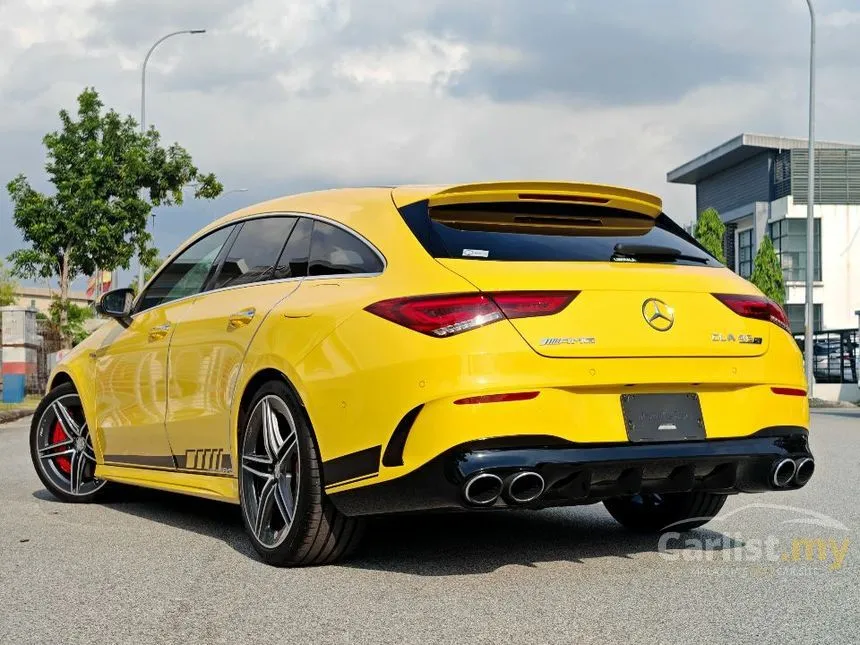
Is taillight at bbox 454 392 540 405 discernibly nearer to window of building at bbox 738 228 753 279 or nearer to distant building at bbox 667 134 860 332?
distant building at bbox 667 134 860 332

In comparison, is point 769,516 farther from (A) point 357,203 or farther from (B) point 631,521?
(A) point 357,203

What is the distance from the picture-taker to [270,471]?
18.3 feet

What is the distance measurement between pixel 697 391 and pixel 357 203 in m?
1.70

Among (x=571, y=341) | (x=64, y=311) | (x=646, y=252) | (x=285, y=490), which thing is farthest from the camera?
(x=64, y=311)

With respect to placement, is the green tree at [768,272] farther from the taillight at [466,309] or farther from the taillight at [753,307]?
the taillight at [466,309]

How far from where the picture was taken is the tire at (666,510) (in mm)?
6305

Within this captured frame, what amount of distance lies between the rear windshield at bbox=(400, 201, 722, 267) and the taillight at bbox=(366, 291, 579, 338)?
0.24m

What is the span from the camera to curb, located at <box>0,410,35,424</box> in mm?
19234

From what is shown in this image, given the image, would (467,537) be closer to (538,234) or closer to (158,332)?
(538,234)

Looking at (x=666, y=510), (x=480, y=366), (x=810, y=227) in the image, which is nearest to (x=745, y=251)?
(x=810, y=227)

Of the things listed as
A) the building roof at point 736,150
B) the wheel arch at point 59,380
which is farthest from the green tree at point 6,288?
the wheel arch at point 59,380

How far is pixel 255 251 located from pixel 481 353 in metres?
1.93

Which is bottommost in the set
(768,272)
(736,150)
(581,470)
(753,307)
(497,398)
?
(581,470)

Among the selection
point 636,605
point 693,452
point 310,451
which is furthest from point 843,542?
point 310,451
